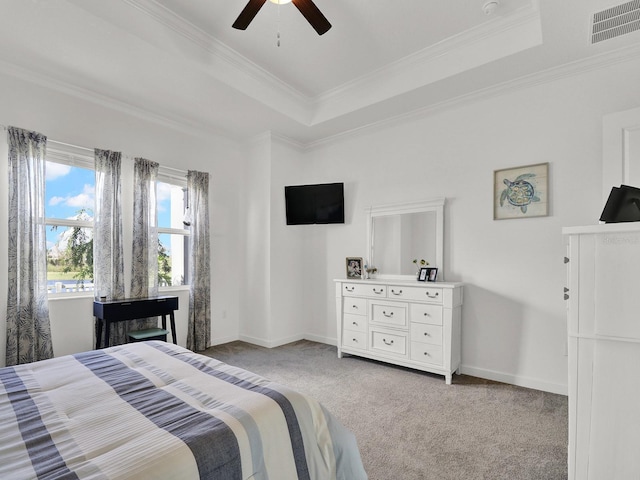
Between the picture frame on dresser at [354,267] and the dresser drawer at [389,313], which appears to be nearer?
the dresser drawer at [389,313]

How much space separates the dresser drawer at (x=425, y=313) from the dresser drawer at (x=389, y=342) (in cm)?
24

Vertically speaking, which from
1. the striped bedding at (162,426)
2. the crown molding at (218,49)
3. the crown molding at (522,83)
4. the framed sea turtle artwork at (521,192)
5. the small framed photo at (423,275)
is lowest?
the striped bedding at (162,426)

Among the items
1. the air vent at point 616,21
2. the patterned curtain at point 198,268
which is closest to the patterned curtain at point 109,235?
the patterned curtain at point 198,268

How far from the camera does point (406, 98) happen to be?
3441mm

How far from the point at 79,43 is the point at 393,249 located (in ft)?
11.4

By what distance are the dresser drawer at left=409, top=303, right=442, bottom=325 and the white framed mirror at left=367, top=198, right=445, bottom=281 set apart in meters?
0.43

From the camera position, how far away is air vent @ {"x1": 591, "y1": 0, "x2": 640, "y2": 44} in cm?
221

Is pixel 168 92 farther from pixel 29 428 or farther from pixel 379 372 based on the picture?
pixel 379 372

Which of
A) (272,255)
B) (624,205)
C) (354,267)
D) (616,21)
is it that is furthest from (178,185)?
(616,21)

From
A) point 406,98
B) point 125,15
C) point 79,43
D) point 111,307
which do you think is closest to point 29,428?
point 111,307

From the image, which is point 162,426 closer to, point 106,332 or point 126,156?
point 106,332

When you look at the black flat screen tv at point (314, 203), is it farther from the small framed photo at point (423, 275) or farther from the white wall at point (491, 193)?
the small framed photo at point (423, 275)

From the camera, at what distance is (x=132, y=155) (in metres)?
3.71

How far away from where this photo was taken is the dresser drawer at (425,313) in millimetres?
3172
